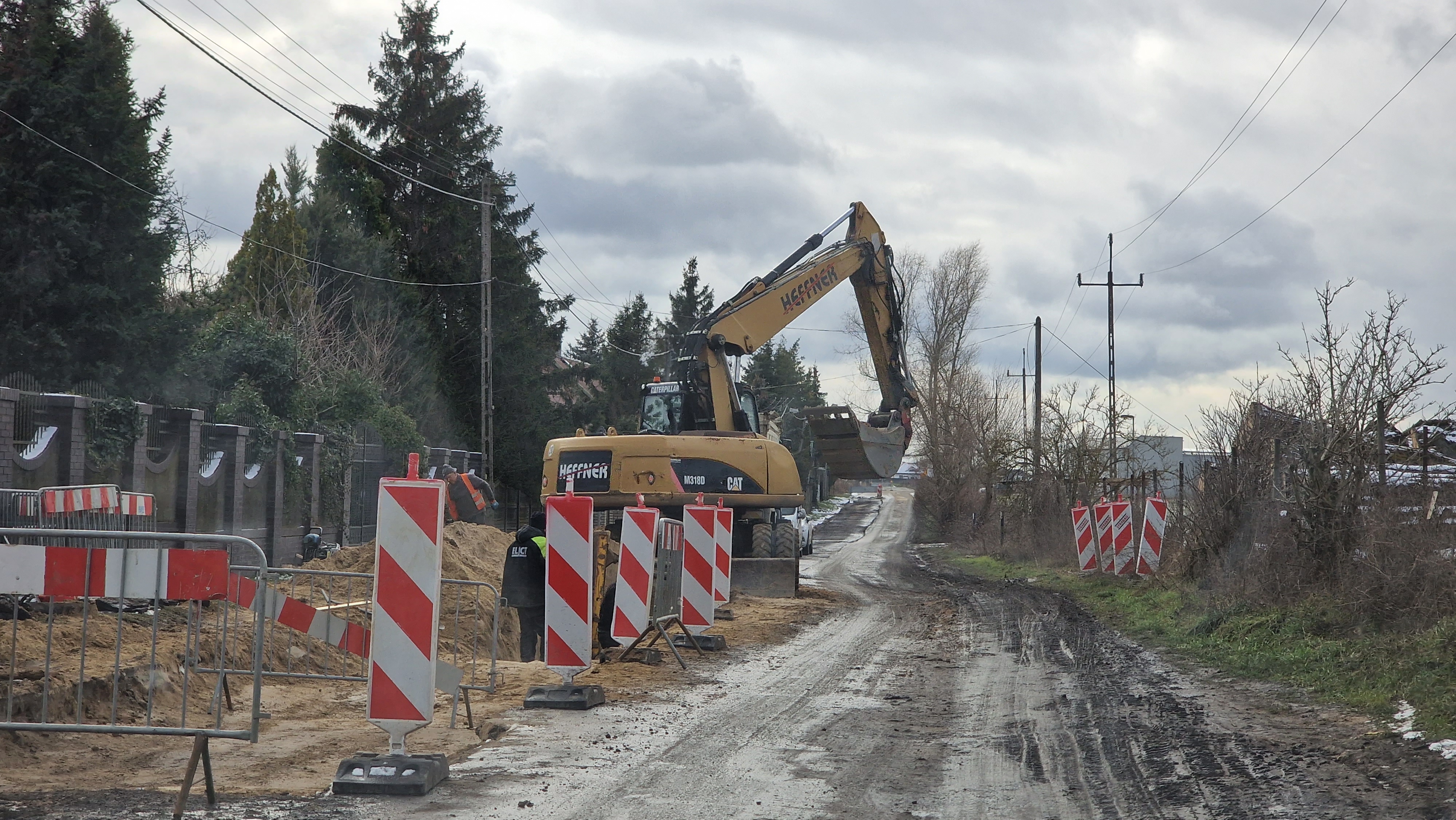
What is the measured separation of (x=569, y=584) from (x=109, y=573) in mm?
3202

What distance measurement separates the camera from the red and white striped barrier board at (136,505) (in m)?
13.3

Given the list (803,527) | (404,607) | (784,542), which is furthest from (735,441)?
(803,527)

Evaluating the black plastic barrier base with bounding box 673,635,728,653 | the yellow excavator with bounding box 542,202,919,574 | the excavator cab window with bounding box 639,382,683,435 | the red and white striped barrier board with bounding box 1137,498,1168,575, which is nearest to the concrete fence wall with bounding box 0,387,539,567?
the yellow excavator with bounding box 542,202,919,574

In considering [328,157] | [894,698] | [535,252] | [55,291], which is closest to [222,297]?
[328,157]

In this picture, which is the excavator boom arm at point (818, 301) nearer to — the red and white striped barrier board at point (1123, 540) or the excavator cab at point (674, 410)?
the excavator cab at point (674, 410)

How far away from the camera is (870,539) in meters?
47.7

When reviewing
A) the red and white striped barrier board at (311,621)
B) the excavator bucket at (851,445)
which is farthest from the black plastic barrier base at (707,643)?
the excavator bucket at (851,445)

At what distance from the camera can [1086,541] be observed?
71.6 ft

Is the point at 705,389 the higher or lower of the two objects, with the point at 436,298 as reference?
A: lower

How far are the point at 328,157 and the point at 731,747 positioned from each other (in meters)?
39.5

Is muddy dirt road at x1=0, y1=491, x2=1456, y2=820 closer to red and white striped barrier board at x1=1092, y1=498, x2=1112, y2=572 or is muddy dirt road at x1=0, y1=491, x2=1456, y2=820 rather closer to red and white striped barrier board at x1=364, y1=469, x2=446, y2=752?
red and white striped barrier board at x1=364, y1=469, x2=446, y2=752

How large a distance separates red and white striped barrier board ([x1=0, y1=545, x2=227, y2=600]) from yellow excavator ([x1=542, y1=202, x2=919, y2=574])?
9.46 m

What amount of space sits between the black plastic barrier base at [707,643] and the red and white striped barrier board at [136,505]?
20.9 ft

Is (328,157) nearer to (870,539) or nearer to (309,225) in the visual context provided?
(309,225)
